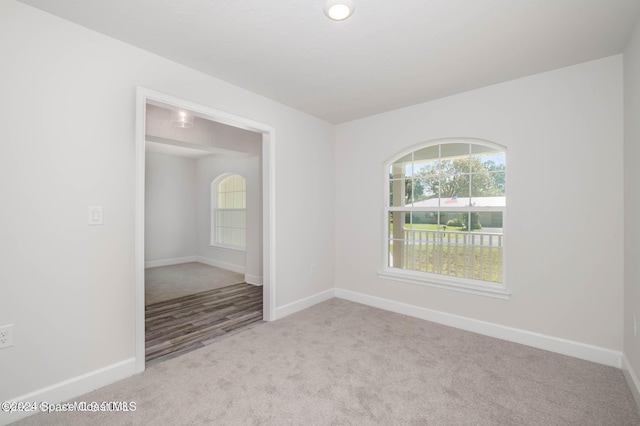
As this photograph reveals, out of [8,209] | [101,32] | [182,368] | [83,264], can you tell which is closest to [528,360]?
[182,368]

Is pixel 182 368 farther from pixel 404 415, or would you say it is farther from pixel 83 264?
pixel 404 415

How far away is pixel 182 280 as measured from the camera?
203 inches

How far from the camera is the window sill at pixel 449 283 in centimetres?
281

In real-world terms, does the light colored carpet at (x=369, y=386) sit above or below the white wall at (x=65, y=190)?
below

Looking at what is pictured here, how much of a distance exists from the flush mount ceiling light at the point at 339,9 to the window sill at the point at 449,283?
268cm

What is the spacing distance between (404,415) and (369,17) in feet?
8.09

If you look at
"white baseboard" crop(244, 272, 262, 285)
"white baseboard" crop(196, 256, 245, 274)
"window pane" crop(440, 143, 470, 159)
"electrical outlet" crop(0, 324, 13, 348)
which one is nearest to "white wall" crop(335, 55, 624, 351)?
"window pane" crop(440, 143, 470, 159)

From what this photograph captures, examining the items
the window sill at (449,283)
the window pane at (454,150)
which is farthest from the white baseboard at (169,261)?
the window pane at (454,150)

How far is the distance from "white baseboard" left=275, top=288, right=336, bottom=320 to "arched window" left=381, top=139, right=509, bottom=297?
870 millimetres

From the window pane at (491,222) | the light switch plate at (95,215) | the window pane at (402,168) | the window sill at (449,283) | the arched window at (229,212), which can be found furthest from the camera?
the arched window at (229,212)

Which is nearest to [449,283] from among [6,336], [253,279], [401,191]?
[401,191]

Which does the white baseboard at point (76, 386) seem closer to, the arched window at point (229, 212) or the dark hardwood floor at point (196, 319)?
the dark hardwood floor at point (196, 319)

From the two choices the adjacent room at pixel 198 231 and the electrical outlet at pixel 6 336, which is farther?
the adjacent room at pixel 198 231

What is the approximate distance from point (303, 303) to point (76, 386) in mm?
2209
